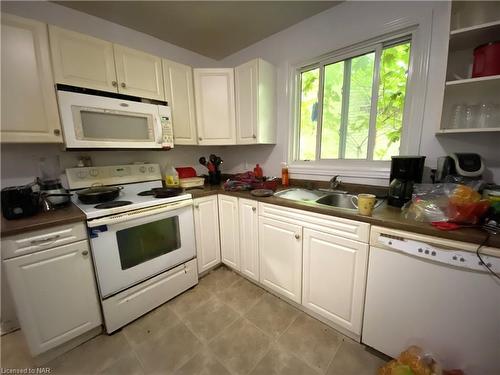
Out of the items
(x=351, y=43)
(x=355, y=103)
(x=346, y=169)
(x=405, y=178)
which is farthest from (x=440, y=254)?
(x=351, y=43)

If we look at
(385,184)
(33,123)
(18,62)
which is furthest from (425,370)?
(18,62)

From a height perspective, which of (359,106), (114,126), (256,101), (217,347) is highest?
(256,101)

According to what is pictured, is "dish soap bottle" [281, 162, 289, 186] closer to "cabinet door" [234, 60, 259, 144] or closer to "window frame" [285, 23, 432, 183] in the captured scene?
"window frame" [285, 23, 432, 183]

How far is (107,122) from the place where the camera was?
1.52 m

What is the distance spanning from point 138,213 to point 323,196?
4.78 ft

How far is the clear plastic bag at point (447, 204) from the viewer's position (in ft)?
2.94

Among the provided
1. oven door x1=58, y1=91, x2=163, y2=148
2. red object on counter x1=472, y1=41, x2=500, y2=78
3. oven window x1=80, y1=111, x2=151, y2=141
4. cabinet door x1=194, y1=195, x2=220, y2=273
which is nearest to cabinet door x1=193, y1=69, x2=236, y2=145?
oven door x1=58, y1=91, x2=163, y2=148

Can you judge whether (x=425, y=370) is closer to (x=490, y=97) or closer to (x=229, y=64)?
(x=490, y=97)

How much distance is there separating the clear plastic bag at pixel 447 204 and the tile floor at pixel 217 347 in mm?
938

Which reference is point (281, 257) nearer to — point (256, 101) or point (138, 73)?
point (256, 101)

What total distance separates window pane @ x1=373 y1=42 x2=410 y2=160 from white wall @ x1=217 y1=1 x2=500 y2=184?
0.17 meters

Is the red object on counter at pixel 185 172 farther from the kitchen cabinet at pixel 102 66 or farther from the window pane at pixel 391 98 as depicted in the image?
the window pane at pixel 391 98

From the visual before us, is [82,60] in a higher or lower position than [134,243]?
higher

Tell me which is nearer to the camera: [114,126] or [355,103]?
[114,126]
